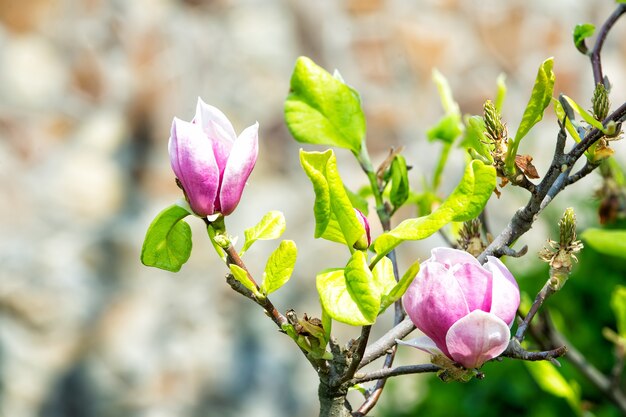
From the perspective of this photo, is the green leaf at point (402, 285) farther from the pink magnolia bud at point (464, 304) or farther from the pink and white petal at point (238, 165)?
the pink and white petal at point (238, 165)

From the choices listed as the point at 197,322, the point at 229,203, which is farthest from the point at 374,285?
the point at 197,322

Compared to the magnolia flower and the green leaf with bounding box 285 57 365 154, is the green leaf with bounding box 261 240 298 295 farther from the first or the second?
the green leaf with bounding box 285 57 365 154

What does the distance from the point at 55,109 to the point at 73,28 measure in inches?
12.2

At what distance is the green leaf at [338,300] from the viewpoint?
500 mm

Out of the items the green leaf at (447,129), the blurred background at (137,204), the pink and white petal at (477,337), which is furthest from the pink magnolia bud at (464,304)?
the blurred background at (137,204)

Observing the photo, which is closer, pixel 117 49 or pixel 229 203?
pixel 229 203

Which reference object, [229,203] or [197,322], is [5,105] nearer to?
[197,322]

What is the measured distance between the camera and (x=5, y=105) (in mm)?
2951

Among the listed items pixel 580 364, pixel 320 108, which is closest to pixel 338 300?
pixel 320 108

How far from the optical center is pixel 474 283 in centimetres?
54

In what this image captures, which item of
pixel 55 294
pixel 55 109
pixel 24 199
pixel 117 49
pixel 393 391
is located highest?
pixel 117 49

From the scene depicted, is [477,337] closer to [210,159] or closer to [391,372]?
[391,372]

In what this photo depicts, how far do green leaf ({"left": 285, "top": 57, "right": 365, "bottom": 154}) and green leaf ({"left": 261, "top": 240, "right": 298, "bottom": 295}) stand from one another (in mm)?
152

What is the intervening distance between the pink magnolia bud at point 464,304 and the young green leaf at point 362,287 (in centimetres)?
4
